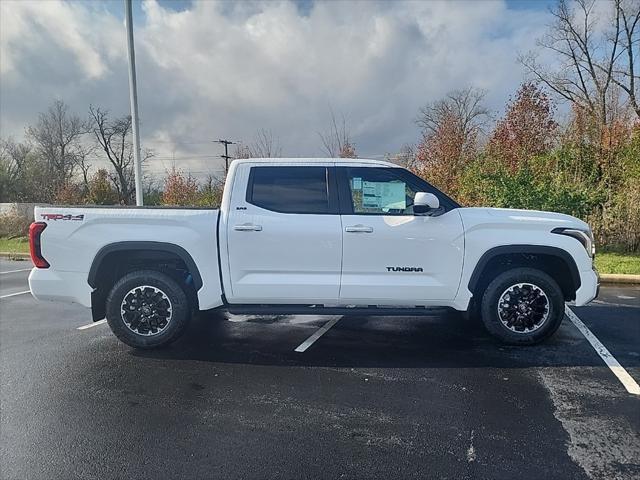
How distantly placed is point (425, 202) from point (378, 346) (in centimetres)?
170

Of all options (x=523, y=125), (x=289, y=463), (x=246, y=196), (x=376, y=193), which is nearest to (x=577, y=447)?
(x=289, y=463)

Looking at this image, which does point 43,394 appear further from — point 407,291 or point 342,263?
Answer: point 407,291

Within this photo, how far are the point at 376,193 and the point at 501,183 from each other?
26.9ft

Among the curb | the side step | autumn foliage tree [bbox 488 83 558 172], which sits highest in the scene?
autumn foliage tree [bbox 488 83 558 172]

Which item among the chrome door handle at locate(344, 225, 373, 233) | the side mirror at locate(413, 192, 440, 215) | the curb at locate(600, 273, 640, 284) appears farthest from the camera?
the curb at locate(600, 273, 640, 284)

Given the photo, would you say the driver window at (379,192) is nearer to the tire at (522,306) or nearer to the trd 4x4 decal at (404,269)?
the trd 4x4 decal at (404,269)

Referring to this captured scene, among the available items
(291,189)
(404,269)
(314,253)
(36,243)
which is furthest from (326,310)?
(36,243)

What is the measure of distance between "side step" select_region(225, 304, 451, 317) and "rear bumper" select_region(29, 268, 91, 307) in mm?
1509

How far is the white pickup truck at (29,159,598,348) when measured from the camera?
14.5 ft

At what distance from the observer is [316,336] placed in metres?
5.14

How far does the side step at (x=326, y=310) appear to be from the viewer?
4477mm

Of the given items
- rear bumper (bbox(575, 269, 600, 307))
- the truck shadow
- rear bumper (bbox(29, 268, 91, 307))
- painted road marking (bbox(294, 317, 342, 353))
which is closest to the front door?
the truck shadow

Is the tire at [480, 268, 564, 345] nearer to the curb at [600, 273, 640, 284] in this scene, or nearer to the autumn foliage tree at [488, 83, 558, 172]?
the curb at [600, 273, 640, 284]

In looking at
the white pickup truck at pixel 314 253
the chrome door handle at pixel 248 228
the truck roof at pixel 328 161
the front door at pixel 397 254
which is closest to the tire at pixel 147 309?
the white pickup truck at pixel 314 253
